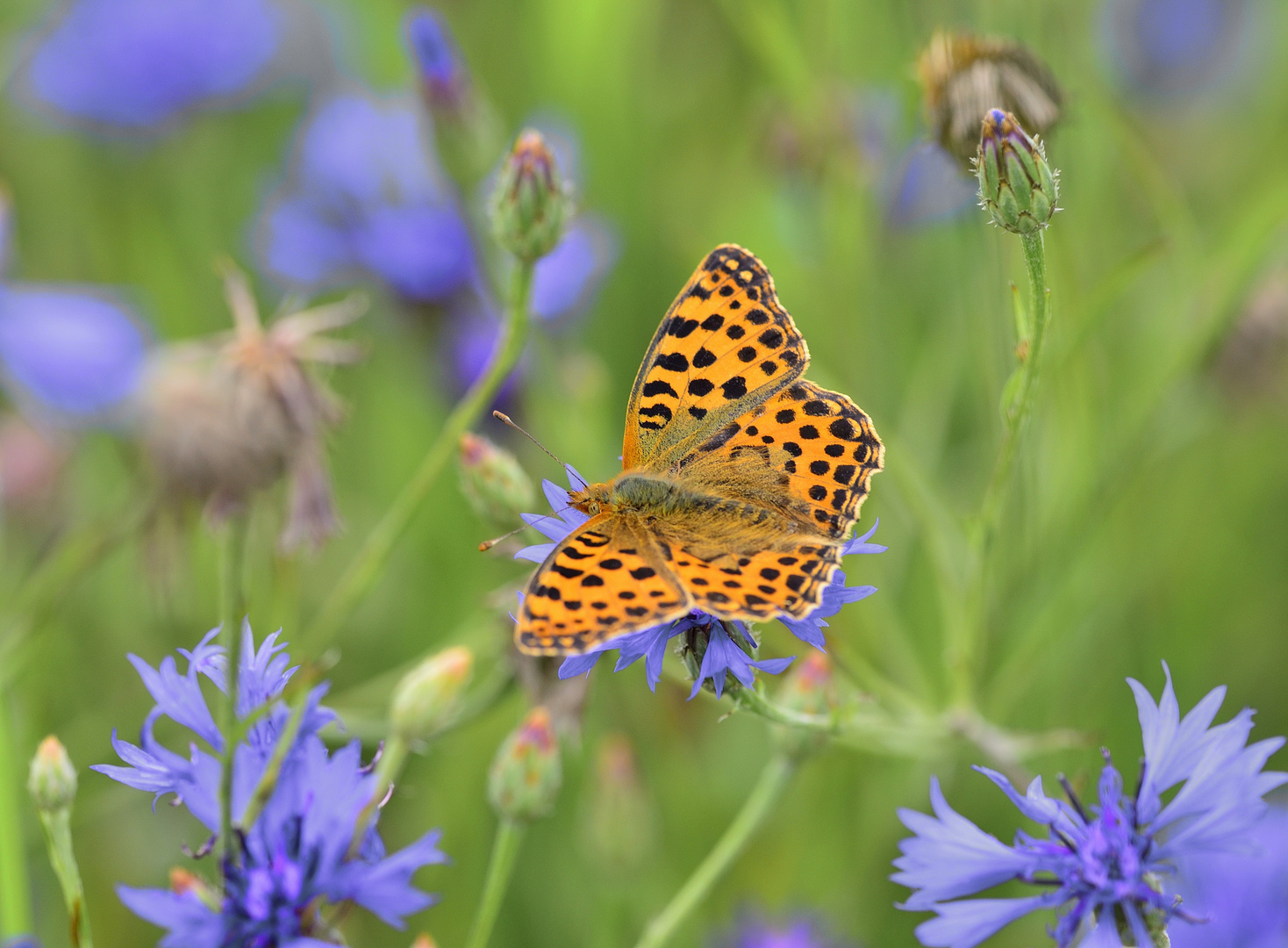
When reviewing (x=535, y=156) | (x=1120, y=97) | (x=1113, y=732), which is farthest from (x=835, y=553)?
(x=1120, y=97)

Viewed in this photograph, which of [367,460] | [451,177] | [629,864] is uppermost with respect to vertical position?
[451,177]

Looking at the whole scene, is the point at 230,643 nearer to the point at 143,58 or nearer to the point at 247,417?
the point at 247,417

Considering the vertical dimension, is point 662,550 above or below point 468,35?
below

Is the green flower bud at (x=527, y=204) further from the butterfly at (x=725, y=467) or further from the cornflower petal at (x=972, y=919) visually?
the cornflower petal at (x=972, y=919)

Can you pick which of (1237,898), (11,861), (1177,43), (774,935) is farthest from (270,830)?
(1177,43)

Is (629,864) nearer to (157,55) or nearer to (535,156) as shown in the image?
(535,156)

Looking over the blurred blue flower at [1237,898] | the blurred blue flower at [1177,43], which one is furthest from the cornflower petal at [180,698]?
the blurred blue flower at [1177,43]

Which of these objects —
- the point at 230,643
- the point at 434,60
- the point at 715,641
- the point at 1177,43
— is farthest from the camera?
the point at 1177,43
